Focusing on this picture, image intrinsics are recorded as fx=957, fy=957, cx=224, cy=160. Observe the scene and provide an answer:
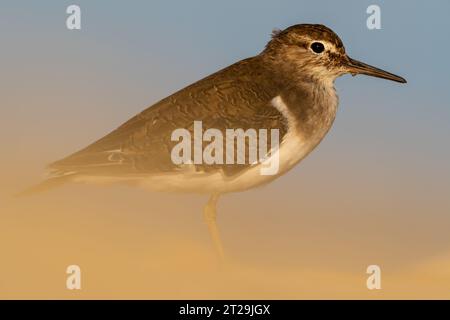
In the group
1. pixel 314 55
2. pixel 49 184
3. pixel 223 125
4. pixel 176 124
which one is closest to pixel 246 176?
pixel 223 125

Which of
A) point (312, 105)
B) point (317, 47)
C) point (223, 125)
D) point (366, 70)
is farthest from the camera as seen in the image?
point (366, 70)

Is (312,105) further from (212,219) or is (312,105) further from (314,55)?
(212,219)

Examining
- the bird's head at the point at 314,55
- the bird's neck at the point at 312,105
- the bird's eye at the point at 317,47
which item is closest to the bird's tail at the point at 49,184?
the bird's neck at the point at 312,105

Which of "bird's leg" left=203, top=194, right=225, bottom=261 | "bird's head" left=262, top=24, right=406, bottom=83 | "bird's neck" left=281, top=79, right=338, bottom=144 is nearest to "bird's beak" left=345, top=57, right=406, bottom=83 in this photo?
"bird's head" left=262, top=24, right=406, bottom=83

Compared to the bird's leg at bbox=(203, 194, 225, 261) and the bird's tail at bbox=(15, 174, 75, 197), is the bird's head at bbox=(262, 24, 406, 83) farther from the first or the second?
the bird's tail at bbox=(15, 174, 75, 197)

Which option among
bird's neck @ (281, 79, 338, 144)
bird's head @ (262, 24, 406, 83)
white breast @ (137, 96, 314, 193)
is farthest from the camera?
bird's head @ (262, 24, 406, 83)
